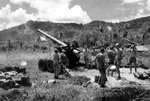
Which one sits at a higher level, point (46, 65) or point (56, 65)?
point (56, 65)

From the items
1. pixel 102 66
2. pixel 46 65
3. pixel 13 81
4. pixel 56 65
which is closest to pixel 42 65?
pixel 46 65

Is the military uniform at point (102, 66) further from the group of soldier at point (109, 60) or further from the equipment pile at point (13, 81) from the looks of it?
the equipment pile at point (13, 81)

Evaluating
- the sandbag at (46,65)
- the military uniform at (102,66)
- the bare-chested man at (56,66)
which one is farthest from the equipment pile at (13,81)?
the sandbag at (46,65)

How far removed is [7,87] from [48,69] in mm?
5910

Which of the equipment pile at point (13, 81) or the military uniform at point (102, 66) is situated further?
the military uniform at point (102, 66)

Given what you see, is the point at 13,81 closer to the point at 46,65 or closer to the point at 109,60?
the point at 46,65

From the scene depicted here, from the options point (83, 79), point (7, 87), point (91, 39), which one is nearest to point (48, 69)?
point (83, 79)

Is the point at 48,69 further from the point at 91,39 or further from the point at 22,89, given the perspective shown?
the point at 91,39

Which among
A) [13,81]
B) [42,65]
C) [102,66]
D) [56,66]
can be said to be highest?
[102,66]

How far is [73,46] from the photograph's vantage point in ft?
62.3

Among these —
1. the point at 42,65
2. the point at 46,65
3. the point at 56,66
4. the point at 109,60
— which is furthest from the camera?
the point at 42,65

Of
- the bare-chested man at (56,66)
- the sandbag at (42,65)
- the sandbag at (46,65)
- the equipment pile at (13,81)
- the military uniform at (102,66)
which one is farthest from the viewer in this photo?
the sandbag at (42,65)

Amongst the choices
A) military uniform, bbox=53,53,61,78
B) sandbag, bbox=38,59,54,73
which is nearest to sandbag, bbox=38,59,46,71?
sandbag, bbox=38,59,54,73

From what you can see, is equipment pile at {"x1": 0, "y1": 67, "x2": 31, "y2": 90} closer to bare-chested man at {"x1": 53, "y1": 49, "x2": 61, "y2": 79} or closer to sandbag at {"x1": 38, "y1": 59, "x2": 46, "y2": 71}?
bare-chested man at {"x1": 53, "y1": 49, "x2": 61, "y2": 79}
